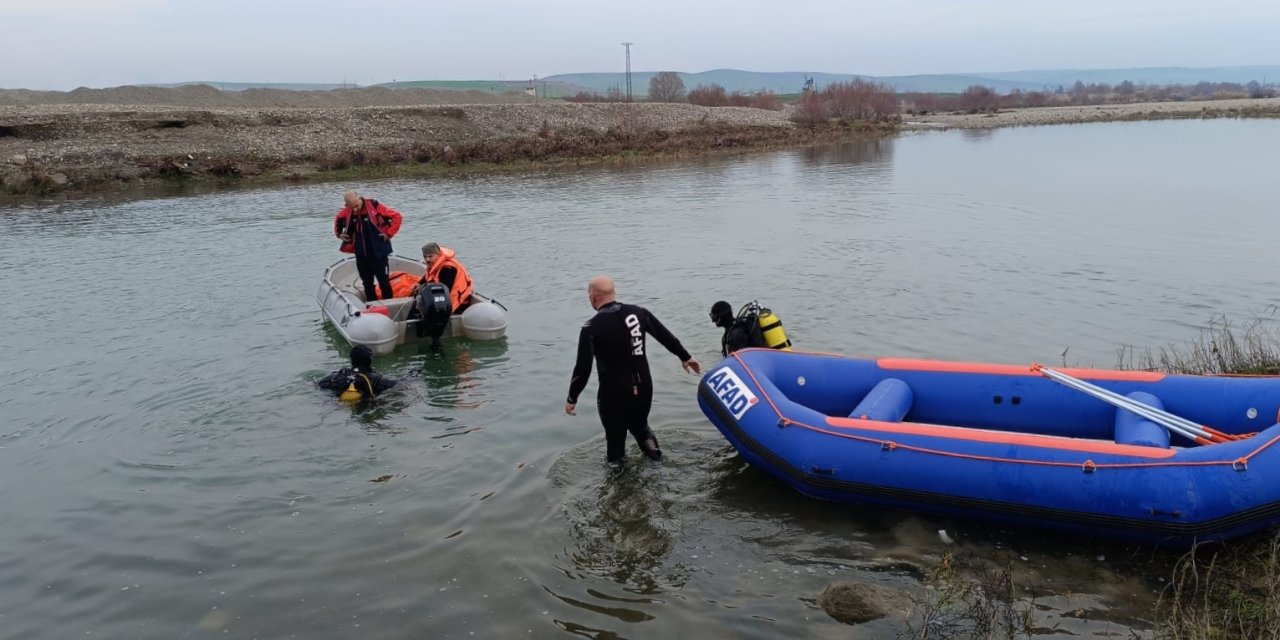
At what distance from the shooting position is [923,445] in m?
5.69

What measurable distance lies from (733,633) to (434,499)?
9.02 feet

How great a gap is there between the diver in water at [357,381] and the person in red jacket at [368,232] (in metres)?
2.79

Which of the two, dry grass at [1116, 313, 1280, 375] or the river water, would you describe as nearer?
the river water

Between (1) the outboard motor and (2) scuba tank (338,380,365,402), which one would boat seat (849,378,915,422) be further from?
(1) the outboard motor

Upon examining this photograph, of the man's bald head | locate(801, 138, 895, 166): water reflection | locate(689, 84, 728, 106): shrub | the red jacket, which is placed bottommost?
the man's bald head

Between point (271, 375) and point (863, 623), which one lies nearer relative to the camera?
point (863, 623)

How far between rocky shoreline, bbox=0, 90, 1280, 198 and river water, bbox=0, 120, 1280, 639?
9.26m

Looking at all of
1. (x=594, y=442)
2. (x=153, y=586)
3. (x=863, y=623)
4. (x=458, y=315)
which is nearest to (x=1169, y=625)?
(x=863, y=623)

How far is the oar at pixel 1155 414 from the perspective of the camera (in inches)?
226

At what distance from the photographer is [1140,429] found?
19.1 ft

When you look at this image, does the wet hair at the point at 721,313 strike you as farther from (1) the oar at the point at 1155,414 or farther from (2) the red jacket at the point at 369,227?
(2) the red jacket at the point at 369,227

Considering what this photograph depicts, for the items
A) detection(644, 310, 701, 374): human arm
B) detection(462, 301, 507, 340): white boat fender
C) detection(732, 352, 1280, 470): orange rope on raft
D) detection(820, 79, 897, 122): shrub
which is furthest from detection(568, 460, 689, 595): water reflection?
detection(820, 79, 897, 122): shrub

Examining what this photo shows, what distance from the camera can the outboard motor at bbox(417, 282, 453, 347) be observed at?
10008 millimetres

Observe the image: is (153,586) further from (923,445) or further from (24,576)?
(923,445)
